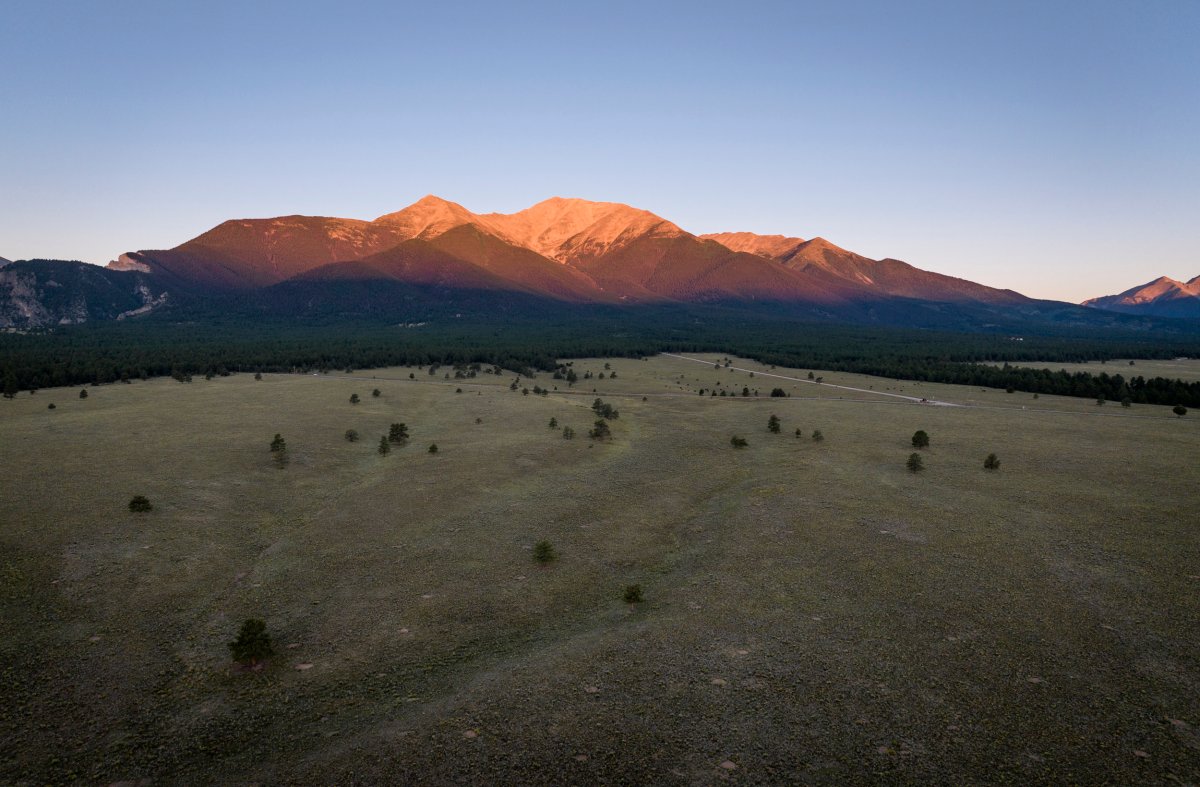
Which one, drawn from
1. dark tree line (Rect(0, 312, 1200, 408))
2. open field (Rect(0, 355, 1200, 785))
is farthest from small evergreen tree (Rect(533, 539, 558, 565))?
dark tree line (Rect(0, 312, 1200, 408))

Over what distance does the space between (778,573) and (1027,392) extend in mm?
A: 90809

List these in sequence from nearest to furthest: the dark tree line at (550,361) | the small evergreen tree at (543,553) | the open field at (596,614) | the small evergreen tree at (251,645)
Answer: the open field at (596,614) < the small evergreen tree at (251,645) < the small evergreen tree at (543,553) < the dark tree line at (550,361)

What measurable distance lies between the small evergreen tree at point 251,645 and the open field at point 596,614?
675 millimetres

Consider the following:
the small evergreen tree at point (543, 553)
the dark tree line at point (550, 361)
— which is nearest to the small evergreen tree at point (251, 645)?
the small evergreen tree at point (543, 553)

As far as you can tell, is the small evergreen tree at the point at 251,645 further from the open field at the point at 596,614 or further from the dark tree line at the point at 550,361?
the dark tree line at the point at 550,361

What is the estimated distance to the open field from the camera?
47.6ft

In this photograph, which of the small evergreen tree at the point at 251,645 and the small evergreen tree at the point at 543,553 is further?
the small evergreen tree at the point at 543,553

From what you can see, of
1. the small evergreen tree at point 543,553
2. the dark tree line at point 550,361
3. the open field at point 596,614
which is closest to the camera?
the open field at point 596,614

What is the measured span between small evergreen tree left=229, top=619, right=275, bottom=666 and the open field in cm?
68

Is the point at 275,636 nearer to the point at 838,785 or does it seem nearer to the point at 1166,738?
the point at 838,785

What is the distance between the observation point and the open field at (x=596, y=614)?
14.5 m

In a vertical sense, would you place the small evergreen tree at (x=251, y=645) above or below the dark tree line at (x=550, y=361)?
below

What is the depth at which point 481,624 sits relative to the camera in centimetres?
2192

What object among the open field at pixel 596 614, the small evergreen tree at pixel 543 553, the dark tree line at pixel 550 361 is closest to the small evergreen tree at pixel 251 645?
the open field at pixel 596 614
